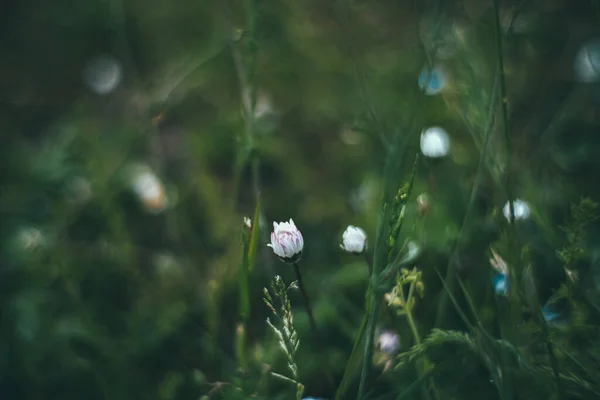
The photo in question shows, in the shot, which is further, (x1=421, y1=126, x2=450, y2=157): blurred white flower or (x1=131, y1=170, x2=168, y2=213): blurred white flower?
(x1=131, y1=170, x2=168, y2=213): blurred white flower

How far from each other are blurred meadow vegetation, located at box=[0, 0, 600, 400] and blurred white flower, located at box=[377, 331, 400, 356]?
2 cm

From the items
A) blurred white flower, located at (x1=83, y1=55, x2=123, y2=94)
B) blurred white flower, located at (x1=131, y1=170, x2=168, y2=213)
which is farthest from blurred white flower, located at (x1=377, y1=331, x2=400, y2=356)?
blurred white flower, located at (x1=83, y1=55, x2=123, y2=94)

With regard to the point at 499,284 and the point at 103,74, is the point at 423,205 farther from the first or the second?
the point at 103,74

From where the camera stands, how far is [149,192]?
186cm

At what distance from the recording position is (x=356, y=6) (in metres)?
2.33

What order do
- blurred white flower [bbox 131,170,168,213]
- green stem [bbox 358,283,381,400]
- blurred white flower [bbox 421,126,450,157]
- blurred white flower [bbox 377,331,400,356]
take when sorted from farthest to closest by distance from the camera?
blurred white flower [bbox 131,170,168,213] < blurred white flower [bbox 421,126,450,157] < blurred white flower [bbox 377,331,400,356] < green stem [bbox 358,283,381,400]

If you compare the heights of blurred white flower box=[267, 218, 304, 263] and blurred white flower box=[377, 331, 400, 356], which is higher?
blurred white flower box=[267, 218, 304, 263]

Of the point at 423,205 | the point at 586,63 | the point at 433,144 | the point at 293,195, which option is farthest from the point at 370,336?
the point at 586,63

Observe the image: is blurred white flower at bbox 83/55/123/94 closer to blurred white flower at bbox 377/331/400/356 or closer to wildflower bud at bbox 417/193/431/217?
wildflower bud at bbox 417/193/431/217

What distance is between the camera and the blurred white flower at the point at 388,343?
1225 millimetres

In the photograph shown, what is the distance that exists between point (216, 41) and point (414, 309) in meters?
1.26

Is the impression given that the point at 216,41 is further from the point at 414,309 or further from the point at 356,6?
the point at 414,309

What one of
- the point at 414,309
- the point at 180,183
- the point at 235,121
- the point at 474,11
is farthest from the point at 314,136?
the point at 414,309

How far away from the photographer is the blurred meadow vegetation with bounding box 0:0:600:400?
1.11m
